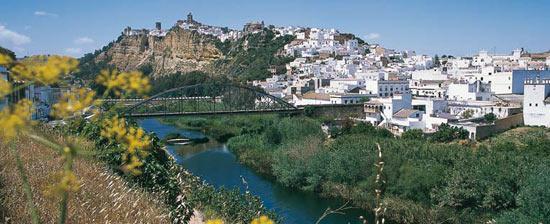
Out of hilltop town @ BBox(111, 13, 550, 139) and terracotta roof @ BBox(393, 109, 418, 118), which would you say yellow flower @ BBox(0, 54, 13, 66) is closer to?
hilltop town @ BBox(111, 13, 550, 139)

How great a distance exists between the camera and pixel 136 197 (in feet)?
14.0

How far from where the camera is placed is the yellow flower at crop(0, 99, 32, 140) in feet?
3.31

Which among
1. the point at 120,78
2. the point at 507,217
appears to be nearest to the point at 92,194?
the point at 120,78

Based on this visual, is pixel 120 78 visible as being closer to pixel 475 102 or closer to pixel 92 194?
pixel 92 194

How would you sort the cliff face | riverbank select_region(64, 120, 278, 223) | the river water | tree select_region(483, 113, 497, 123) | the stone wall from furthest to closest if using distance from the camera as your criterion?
1. the cliff face
2. the stone wall
3. tree select_region(483, 113, 497, 123)
4. the river water
5. riverbank select_region(64, 120, 278, 223)

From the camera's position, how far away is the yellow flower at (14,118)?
1009mm

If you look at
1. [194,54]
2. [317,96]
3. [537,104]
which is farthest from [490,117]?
[194,54]

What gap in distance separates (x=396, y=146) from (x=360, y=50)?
39681mm

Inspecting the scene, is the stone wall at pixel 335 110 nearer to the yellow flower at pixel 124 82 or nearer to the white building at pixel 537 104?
the white building at pixel 537 104

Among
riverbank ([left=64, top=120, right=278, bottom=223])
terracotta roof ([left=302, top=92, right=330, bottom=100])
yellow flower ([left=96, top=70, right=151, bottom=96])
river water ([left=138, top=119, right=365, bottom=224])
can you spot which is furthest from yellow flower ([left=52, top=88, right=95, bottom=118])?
terracotta roof ([left=302, top=92, right=330, bottom=100])

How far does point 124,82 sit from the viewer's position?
1.16 m

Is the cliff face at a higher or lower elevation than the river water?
higher

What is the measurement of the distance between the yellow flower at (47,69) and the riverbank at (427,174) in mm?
8329

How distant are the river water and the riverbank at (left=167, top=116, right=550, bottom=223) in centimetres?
40
